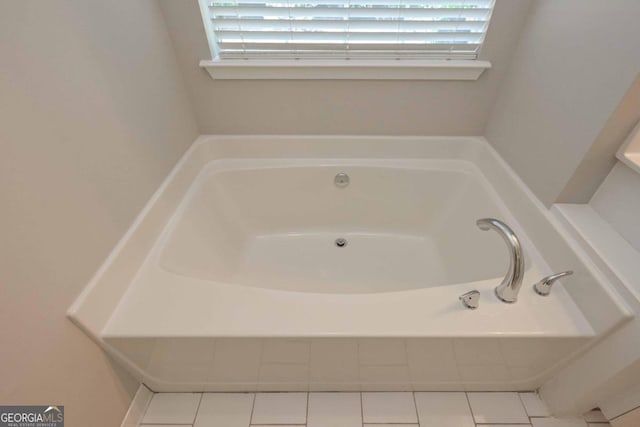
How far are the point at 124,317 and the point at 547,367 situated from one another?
130 cm

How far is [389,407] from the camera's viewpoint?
1.02 metres

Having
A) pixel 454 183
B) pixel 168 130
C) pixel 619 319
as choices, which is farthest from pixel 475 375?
pixel 168 130

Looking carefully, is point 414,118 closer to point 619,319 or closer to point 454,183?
point 454,183

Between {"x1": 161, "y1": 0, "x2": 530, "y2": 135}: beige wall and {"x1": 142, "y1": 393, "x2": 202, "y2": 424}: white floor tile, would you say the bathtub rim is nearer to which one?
{"x1": 161, "y1": 0, "x2": 530, "y2": 135}: beige wall

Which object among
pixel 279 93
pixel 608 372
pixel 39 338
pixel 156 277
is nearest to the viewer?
pixel 39 338

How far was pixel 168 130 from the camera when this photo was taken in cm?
116

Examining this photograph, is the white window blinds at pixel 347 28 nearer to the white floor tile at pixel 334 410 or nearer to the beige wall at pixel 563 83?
the beige wall at pixel 563 83

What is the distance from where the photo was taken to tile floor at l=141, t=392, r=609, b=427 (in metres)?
0.98

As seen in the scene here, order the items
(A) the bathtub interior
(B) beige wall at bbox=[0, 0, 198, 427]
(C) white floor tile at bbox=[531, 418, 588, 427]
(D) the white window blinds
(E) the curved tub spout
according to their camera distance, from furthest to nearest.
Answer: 1. (A) the bathtub interior
2. (D) the white window blinds
3. (C) white floor tile at bbox=[531, 418, 588, 427]
4. (E) the curved tub spout
5. (B) beige wall at bbox=[0, 0, 198, 427]

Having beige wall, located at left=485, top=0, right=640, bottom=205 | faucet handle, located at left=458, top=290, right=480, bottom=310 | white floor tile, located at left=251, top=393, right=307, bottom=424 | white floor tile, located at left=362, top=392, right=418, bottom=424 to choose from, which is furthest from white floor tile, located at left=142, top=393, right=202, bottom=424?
beige wall, located at left=485, top=0, right=640, bottom=205

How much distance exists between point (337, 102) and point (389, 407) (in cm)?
125

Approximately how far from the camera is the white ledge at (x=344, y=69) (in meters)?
1.17

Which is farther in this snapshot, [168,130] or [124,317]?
[168,130]

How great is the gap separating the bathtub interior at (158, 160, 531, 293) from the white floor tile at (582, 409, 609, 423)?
0.56 m
